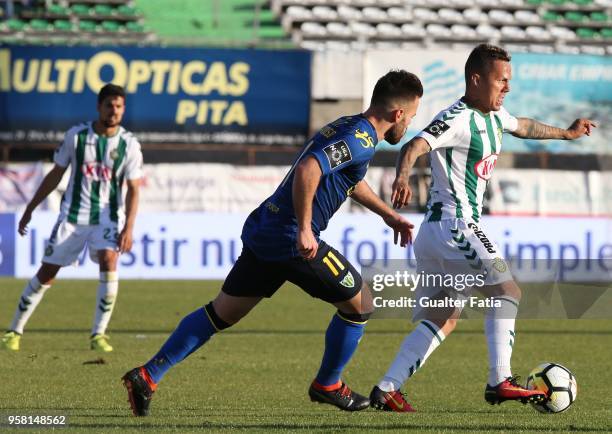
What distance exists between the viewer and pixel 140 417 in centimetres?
658

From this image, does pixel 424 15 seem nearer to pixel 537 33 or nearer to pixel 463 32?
pixel 463 32

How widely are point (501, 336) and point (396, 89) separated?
1.47m

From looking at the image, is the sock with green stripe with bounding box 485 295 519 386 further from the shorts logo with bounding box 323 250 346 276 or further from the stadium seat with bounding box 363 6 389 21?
the stadium seat with bounding box 363 6 389 21

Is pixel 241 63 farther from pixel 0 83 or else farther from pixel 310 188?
pixel 310 188

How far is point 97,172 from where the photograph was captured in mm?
11023

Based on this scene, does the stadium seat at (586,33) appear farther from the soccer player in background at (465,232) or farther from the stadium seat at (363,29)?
the soccer player in background at (465,232)

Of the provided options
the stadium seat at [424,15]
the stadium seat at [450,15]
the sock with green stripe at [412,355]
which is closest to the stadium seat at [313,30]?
the stadium seat at [424,15]

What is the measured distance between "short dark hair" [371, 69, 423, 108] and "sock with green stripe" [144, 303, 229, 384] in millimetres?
1373

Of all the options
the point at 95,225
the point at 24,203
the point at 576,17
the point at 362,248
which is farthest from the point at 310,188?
the point at 576,17

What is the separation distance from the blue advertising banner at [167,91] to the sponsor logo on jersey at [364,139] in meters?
19.0

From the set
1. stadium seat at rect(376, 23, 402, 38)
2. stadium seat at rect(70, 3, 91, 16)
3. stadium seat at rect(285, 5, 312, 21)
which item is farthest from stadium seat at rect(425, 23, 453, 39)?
stadium seat at rect(70, 3, 91, 16)

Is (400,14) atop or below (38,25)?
atop

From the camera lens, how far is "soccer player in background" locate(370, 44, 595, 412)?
695 centimetres

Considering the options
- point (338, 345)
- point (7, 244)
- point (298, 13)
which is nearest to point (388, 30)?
point (298, 13)
